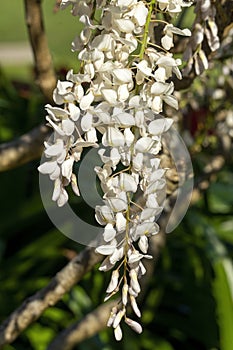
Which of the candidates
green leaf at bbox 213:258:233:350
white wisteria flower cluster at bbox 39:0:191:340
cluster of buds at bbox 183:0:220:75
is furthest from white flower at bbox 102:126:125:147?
green leaf at bbox 213:258:233:350

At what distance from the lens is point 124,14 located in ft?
2.53

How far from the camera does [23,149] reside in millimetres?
1403

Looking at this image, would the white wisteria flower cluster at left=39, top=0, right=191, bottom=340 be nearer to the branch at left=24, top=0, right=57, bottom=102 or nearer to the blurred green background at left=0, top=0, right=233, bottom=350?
the branch at left=24, top=0, right=57, bottom=102

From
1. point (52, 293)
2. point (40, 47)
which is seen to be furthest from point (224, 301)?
point (40, 47)

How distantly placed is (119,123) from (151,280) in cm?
158

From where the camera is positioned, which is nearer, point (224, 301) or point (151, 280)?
point (224, 301)

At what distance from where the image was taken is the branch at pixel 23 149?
1.38 metres

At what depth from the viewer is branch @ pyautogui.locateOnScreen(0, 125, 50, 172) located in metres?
1.38

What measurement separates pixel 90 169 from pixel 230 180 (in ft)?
5.79

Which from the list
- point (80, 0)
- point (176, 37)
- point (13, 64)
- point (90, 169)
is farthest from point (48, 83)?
point (13, 64)

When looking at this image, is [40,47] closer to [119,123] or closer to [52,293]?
[52,293]

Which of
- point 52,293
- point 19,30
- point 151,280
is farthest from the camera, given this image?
point 19,30

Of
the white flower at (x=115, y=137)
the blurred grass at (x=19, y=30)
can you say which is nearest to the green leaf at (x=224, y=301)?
the white flower at (x=115, y=137)

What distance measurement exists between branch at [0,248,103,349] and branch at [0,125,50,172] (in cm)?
23
